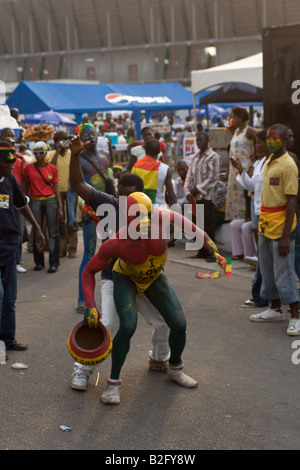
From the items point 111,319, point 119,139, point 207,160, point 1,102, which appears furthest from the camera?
point 119,139

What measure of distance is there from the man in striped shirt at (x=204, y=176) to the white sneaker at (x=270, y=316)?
3181 millimetres

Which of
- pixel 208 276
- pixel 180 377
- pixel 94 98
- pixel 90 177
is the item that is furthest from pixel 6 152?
pixel 94 98

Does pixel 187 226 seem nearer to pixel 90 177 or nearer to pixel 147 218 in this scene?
pixel 147 218

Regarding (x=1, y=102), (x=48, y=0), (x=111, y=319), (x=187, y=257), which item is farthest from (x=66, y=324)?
(x=48, y=0)

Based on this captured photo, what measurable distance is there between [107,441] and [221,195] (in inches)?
264

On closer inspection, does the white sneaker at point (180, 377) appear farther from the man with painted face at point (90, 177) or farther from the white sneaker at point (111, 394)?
the man with painted face at point (90, 177)

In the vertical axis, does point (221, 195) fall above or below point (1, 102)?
below

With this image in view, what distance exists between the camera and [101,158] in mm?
7949

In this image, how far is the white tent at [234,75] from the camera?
13477 millimetres

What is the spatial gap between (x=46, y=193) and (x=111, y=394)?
525 centimetres

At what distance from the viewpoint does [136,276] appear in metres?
5.17

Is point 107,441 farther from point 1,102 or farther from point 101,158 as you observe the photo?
point 1,102

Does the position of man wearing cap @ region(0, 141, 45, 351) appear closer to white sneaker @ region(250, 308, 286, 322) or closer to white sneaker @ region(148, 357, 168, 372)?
white sneaker @ region(148, 357, 168, 372)

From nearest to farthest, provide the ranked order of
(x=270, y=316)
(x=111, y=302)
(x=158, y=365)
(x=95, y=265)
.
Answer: (x=95, y=265) → (x=111, y=302) → (x=158, y=365) → (x=270, y=316)
